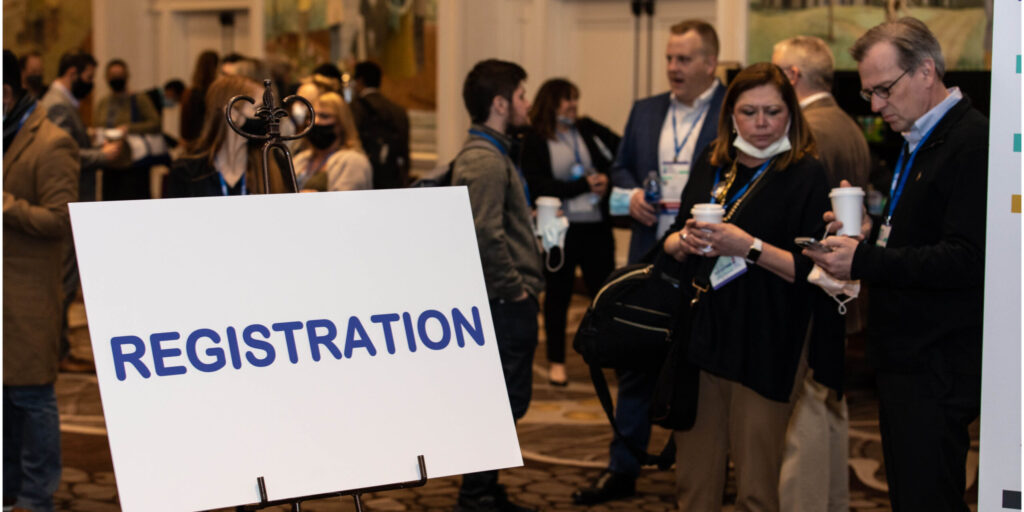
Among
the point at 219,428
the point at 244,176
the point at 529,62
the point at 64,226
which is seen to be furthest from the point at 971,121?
the point at 529,62

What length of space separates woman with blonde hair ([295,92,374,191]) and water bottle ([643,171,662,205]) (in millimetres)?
1154

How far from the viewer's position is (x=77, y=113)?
6.65 metres

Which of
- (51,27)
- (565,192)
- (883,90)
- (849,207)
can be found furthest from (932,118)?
(51,27)

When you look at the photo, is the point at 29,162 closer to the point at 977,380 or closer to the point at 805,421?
the point at 805,421

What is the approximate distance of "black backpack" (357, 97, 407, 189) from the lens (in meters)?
6.99

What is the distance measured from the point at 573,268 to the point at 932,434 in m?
3.40

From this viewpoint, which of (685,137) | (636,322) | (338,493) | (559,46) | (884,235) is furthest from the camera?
(559,46)

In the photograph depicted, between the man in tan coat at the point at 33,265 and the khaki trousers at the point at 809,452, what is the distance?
2.31 m

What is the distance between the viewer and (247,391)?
1.89 metres

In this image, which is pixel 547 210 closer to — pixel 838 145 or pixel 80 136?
pixel 838 145

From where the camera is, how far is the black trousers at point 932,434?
2547 mm

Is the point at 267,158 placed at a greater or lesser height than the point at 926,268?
greater

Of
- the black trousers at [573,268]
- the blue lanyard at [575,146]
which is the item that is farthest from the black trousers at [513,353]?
the blue lanyard at [575,146]

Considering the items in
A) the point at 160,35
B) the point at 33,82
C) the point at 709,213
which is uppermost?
the point at 160,35
